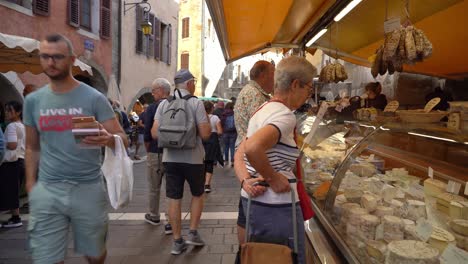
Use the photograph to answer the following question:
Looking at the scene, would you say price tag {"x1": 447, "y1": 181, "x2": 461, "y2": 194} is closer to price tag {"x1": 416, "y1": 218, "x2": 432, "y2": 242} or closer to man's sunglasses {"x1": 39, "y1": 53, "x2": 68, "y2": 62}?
price tag {"x1": 416, "y1": 218, "x2": 432, "y2": 242}

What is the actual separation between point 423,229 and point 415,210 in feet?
0.73

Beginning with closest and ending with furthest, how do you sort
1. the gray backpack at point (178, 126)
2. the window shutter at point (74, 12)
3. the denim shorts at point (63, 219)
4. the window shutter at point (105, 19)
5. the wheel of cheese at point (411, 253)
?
the wheel of cheese at point (411, 253) < the denim shorts at point (63, 219) < the gray backpack at point (178, 126) < the window shutter at point (74, 12) < the window shutter at point (105, 19)

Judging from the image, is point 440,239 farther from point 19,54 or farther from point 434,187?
point 19,54

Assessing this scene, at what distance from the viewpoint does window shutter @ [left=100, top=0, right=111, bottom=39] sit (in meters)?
15.1

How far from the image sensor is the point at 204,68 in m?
33.2

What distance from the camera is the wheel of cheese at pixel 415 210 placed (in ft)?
9.09

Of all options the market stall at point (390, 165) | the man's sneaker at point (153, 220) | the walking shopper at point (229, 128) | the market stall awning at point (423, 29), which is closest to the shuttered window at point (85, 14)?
the walking shopper at point (229, 128)

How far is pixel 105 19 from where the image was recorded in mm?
15227

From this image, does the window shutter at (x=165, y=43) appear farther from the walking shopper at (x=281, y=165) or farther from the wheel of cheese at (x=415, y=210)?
the walking shopper at (x=281, y=165)

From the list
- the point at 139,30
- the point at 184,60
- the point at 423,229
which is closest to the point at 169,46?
the point at 139,30

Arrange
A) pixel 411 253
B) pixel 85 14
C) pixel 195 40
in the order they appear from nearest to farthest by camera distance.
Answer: pixel 411 253, pixel 85 14, pixel 195 40

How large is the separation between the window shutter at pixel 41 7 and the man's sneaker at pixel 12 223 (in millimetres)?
8215

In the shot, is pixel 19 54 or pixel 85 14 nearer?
pixel 19 54

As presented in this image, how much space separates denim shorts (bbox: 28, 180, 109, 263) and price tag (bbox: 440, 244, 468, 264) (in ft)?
6.94
